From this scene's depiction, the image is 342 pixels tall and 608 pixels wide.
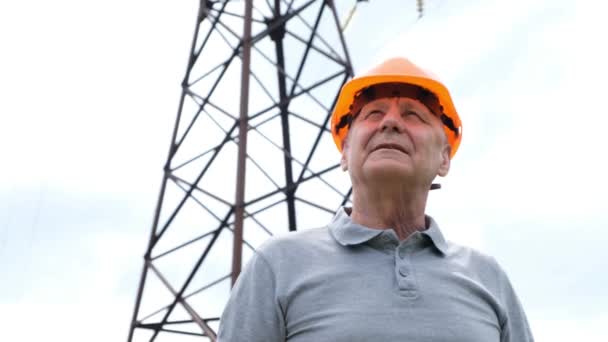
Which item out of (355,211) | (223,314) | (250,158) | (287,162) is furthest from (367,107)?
(287,162)

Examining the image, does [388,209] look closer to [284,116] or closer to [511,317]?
[511,317]

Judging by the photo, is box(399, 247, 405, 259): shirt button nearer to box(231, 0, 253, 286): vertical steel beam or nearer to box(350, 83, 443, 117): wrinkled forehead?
box(350, 83, 443, 117): wrinkled forehead

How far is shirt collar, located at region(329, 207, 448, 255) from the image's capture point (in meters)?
1.76

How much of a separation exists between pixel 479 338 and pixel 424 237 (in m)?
0.27

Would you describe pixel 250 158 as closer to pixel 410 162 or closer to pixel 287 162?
pixel 287 162

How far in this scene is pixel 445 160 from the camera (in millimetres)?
2057

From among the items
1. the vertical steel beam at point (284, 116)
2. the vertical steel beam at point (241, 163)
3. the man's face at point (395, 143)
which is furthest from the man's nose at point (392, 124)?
the vertical steel beam at point (284, 116)

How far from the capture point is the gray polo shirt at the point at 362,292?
1607 millimetres

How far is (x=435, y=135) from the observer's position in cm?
194

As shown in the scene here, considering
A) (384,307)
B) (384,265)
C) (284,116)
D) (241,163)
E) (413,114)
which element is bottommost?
(384,307)

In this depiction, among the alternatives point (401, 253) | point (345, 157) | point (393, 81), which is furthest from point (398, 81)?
point (401, 253)

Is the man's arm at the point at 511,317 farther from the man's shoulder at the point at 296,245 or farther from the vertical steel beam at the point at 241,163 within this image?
the vertical steel beam at the point at 241,163

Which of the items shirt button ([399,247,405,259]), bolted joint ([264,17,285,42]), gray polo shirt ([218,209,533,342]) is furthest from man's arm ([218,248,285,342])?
bolted joint ([264,17,285,42])

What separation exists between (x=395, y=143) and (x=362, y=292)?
1.27 feet
